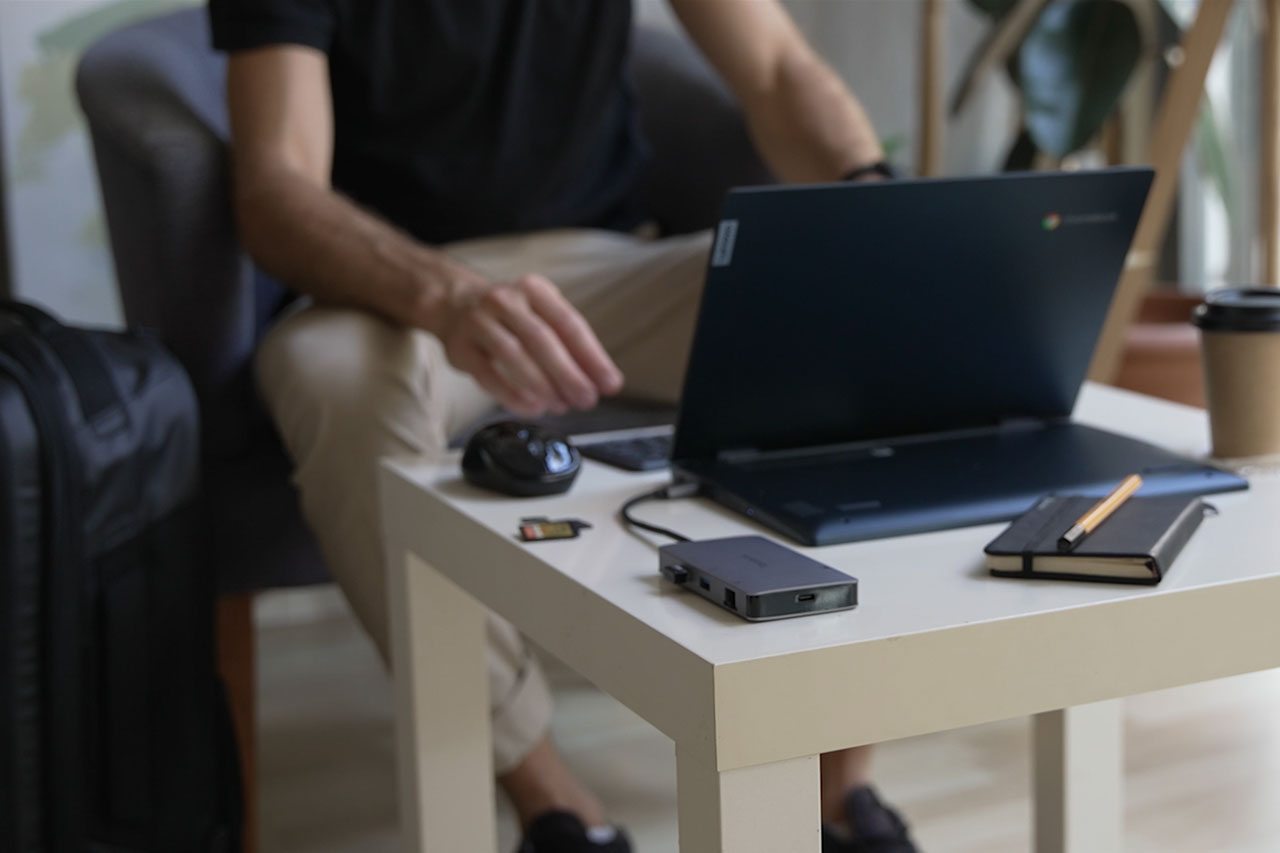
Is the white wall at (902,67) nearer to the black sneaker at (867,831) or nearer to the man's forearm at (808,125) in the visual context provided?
the man's forearm at (808,125)

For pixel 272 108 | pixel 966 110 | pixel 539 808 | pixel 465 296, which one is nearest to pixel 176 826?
pixel 539 808

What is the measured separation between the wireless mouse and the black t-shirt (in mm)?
741

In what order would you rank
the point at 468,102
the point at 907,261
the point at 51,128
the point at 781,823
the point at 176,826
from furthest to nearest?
the point at 51,128 → the point at 468,102 → the point at 176,826 → the point at 907,261 → the point at 781,823

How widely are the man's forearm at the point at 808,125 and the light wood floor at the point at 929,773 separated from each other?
657mm

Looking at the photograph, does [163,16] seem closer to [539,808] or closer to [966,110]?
[539,808]

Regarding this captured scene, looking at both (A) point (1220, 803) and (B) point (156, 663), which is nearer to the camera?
(B) point (156, 663)

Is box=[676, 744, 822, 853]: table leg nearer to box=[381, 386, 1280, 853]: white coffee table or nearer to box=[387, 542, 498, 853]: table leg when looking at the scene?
box=[381, 386, 1280, 853]: white coffee table

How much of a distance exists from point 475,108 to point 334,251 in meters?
0.42

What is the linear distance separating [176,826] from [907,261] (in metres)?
0.76

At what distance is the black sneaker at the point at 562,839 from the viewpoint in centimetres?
121

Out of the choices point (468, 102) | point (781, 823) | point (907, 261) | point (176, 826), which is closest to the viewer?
point (781, 823)

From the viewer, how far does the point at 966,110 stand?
Answer: 2693 millimetres

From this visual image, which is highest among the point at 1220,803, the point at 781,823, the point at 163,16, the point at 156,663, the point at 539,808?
the point at 163,16

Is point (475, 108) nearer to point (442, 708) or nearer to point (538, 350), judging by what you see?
point (538, 350)
